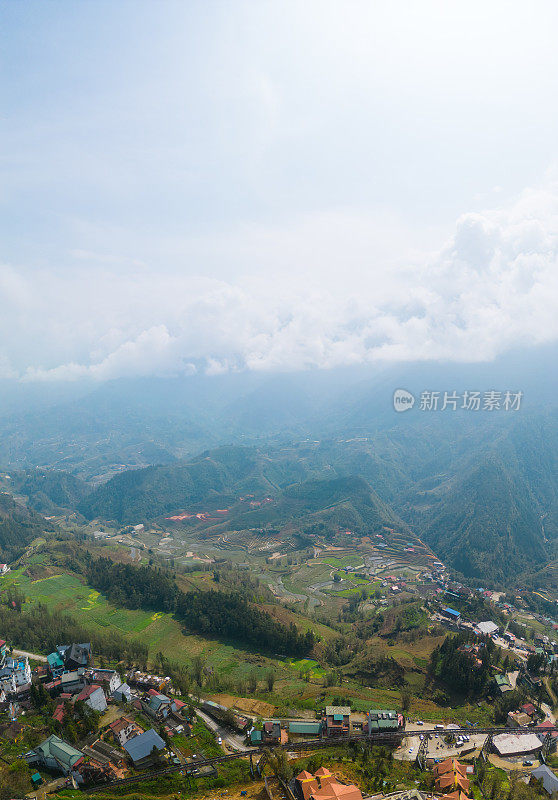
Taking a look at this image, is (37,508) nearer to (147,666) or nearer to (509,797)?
(147,666)

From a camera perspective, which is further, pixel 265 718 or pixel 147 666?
pixel 147 666

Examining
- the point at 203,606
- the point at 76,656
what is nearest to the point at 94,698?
the point at 76,656

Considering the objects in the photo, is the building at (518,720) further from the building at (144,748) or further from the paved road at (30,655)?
the paved road at (30,655)

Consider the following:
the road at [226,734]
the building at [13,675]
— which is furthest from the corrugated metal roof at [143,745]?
the building at [13,675]

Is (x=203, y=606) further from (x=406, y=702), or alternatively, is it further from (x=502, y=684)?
(x=502, y=684)

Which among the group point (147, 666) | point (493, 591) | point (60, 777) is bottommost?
point (493, 591)

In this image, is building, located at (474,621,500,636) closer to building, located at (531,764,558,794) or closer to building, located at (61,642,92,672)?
building, located at (531,764,558,794)

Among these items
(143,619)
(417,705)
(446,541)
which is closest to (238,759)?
(417,705)
